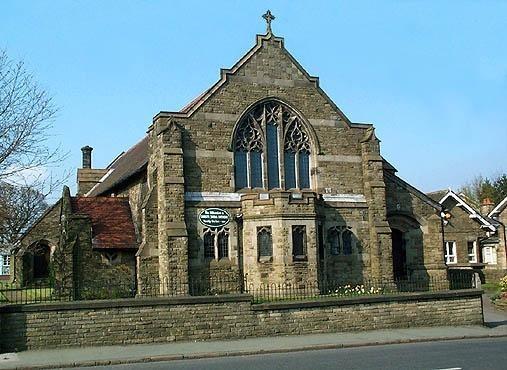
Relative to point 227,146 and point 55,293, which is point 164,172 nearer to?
point 227,146

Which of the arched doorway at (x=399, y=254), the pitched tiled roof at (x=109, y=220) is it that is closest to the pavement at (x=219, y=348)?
the arched doorway at (x=399, y=254)

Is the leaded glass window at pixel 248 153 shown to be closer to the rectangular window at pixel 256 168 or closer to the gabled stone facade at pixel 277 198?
the rectangular window at pixel 256 168

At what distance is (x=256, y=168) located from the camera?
93.3 feet

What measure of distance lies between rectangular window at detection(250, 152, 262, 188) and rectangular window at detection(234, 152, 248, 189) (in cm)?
31

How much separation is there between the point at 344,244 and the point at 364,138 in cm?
507

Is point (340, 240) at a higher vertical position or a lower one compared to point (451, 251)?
higher

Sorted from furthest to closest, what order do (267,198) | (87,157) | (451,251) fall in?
(87,157) < (451,251) < (267,198)

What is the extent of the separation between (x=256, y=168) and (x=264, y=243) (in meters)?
3.60

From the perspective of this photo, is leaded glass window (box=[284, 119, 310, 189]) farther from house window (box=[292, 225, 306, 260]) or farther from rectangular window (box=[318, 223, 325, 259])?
house window (box=[292, 225, 306, 260])

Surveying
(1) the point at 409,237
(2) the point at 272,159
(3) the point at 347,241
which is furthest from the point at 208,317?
(1) the point at 409,237

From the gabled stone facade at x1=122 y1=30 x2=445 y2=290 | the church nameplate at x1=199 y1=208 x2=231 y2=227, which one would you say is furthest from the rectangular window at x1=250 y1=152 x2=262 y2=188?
the church nameplate at x1=199 y1=208 x2=231 y2=227

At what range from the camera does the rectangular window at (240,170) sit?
28.0 m

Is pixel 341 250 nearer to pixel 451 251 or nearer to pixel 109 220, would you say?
pixel 109 220

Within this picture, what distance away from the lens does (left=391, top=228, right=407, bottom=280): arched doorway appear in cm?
3177
